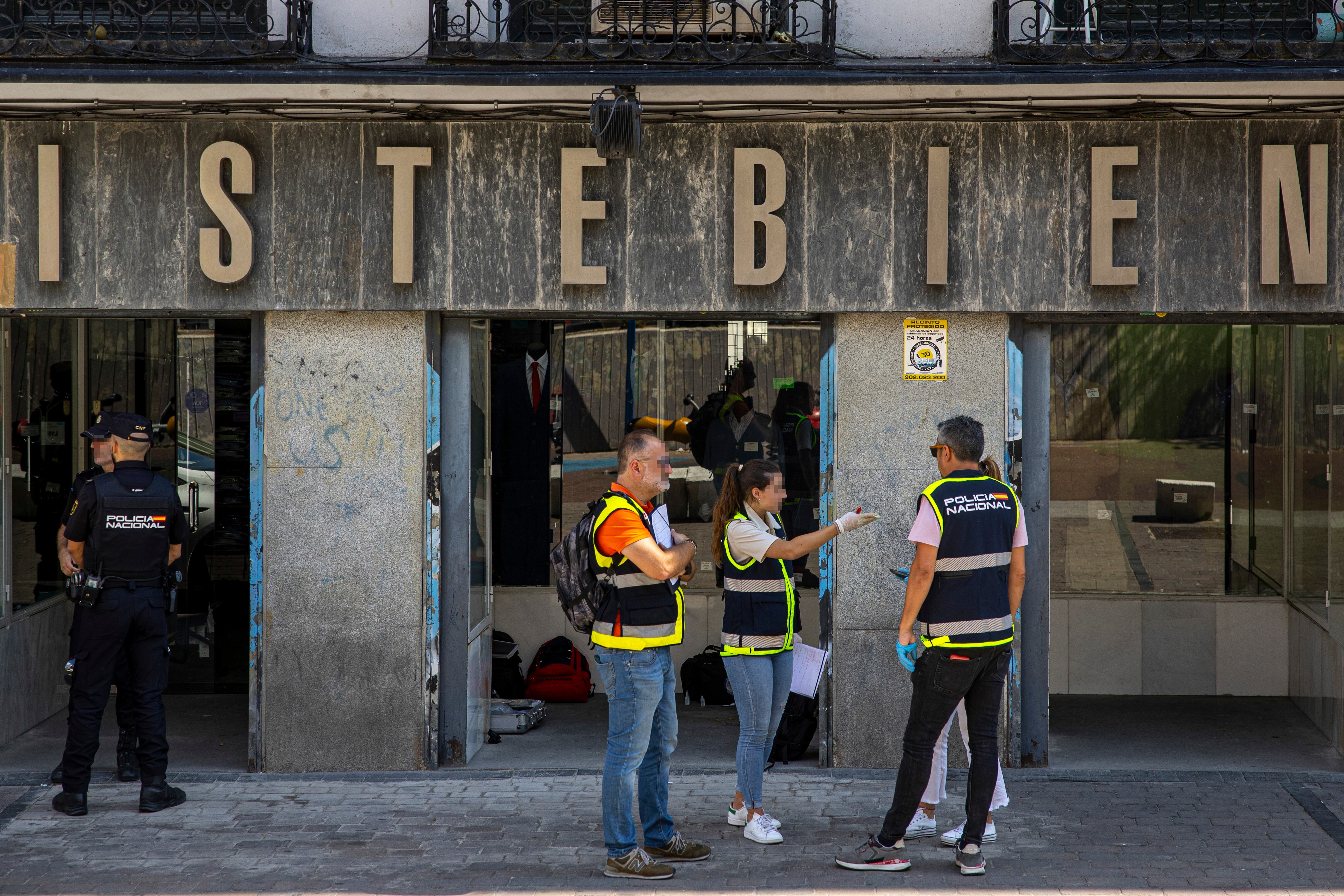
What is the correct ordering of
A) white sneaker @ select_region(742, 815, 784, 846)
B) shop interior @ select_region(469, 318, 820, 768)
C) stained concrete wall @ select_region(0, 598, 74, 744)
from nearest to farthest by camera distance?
white sneaker @ select_region(742, 815, 784, 846)
stained concrete wall @ select_region(0, 598, 74, 744)
shop interior @ select_region(469, 318, 820, 768)

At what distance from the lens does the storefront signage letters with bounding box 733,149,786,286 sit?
6.78 meters

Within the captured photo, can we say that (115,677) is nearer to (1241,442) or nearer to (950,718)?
(950,718)

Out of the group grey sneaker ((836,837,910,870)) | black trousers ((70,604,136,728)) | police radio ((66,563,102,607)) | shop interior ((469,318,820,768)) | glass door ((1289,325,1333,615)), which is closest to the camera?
grey sneaker ((836,837,910,870))

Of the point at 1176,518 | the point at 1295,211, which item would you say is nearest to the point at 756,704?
the point at 1295,211

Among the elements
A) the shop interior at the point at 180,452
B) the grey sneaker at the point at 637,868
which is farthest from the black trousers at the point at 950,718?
the shop interior at the point at 180,452

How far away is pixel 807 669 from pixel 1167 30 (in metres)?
4.13

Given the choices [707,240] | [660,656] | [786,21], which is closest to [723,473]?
[707,240]

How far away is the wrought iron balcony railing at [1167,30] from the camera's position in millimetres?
6480

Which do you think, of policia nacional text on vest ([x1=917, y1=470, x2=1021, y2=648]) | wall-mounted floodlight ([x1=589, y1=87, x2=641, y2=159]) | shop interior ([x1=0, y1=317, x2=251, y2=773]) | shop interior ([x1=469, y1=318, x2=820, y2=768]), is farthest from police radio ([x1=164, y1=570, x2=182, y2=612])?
policia nacional text on vest ([x1=917, y1=470, x2=1021, y2=648])

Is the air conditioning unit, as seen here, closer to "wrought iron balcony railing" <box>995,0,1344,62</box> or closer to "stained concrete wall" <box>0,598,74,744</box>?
"wrought iron balcony railing" <box>995,0,1344,62</box>

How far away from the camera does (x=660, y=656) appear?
5180 mm

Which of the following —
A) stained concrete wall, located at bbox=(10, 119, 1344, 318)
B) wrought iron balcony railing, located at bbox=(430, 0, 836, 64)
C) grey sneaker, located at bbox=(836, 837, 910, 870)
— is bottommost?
grey sneaker, located at bbox=(836, 837, 910, 870)

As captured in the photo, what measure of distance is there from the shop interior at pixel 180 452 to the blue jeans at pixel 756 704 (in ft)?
13.6

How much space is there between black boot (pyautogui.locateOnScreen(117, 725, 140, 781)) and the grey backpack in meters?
3.05
